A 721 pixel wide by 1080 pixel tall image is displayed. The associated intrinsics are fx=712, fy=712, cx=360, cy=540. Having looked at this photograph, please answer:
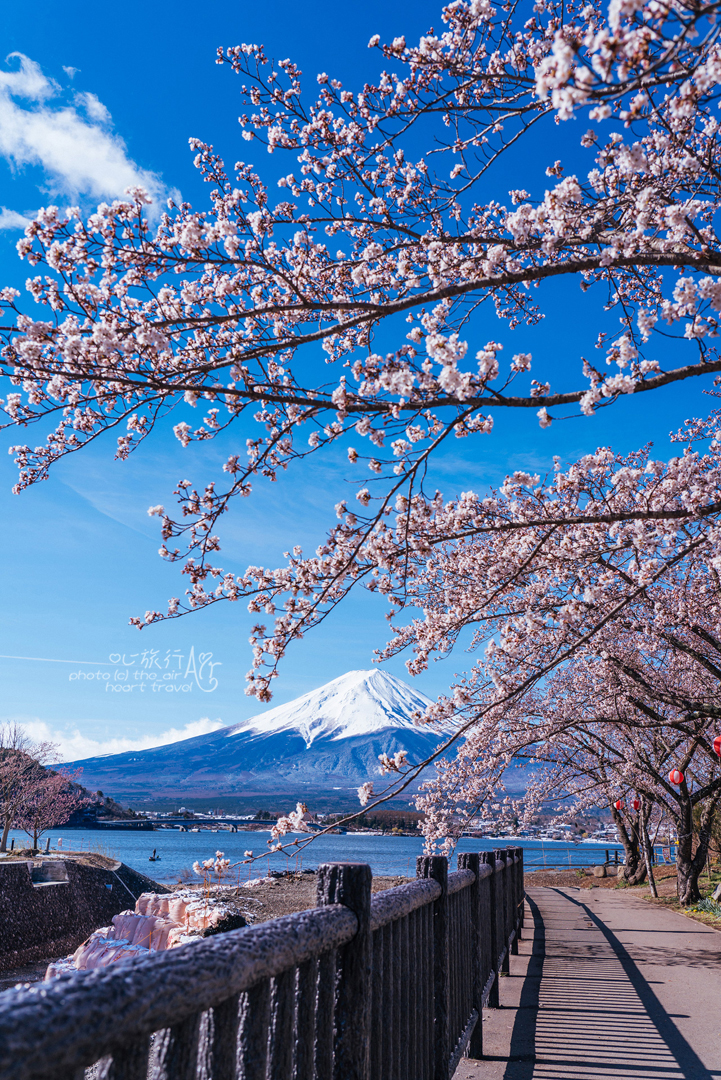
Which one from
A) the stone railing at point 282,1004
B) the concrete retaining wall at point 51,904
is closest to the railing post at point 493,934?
the stone railing at point 282,1004

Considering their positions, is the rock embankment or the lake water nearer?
the rock embankment

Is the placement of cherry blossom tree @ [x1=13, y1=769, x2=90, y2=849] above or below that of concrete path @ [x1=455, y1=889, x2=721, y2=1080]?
below

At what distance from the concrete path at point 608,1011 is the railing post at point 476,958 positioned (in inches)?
4.0

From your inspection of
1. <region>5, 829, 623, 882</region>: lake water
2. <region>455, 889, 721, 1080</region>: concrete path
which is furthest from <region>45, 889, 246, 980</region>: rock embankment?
<region>455, 889, 721, 1080</region>: concrete path

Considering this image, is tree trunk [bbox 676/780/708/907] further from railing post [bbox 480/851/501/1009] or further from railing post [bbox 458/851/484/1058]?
railing post [bbox 458/851/484/1058]

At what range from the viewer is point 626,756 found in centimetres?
1689

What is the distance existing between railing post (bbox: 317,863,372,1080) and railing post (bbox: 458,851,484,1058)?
108 inches

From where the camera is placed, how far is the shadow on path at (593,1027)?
414cm

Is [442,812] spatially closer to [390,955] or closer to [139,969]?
[390,955]

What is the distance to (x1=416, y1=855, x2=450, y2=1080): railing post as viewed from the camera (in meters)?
3.35

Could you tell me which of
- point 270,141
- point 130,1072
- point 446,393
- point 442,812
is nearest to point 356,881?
point 130,1072

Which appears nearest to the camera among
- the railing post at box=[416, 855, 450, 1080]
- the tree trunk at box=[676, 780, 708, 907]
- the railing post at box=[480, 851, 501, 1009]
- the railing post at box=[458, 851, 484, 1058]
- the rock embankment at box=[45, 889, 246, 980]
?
the railing post at box=[416, 855, 450, 1080]

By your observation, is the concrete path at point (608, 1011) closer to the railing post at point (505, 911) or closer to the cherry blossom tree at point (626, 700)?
the railing post at point (505, 911)

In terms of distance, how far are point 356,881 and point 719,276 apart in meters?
4.42
